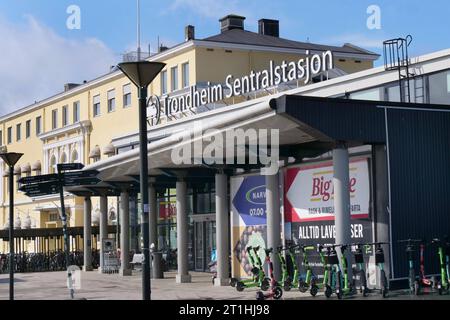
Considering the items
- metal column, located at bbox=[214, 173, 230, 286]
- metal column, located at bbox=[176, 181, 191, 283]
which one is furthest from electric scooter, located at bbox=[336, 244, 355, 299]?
metal column, located at bbox=[176, 181, 191, 283]

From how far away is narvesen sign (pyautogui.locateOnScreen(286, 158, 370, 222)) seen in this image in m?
20.8

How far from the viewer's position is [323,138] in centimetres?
1959

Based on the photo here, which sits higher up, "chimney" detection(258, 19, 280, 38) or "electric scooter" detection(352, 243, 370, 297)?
"chimney" detection(258, 19, 280, 38)

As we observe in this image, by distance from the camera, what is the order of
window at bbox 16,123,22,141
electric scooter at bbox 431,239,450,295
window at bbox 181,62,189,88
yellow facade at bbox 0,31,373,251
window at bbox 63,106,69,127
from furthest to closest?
window at bbox 16,123,22,141, window at bbox 63,106,69,127, yellow facade at bbox 0,31,373,251, window at bbox 181,62,189,88, electric scooter at bbox 431,239,450,295

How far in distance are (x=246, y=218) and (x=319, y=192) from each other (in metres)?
4.10

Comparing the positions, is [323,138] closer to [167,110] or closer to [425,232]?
[425,232]

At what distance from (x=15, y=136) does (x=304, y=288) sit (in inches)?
2107

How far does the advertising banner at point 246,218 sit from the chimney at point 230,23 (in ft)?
94.9

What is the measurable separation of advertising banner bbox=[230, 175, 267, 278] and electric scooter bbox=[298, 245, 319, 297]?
346 centimetres

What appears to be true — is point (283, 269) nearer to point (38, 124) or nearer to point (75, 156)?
point (75, 156)

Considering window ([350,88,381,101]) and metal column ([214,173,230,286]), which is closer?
metal column ([214,173,230,286])

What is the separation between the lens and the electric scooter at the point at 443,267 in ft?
60.5

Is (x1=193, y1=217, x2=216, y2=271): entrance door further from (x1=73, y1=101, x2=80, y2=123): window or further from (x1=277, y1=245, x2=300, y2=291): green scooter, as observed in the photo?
(x1=73, y1=101, x2=80, y2=123): window
